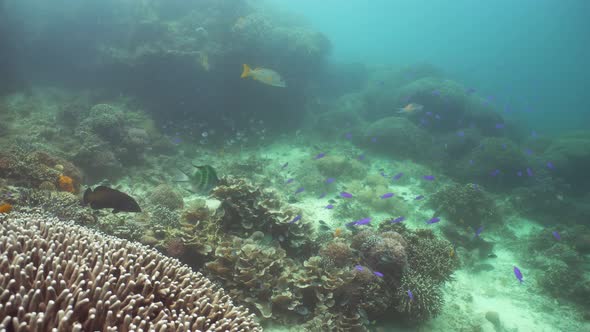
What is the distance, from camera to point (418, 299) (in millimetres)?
4914

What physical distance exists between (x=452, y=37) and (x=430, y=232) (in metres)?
164

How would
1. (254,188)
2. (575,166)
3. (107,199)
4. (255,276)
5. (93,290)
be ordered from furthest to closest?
1. (575,166)
2. (254,188)
3. (255,276)
4. (107,199)
5. (93,290)

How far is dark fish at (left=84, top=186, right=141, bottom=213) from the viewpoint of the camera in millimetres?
3855

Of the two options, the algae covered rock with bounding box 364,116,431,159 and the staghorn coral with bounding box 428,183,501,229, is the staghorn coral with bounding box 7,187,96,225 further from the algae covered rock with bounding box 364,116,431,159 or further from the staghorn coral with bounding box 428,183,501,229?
the algae covered rock with bounding box 364,116,431,159

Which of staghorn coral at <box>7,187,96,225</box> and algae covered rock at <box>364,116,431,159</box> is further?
algae covered rock at <box>364,116,431,159</box>

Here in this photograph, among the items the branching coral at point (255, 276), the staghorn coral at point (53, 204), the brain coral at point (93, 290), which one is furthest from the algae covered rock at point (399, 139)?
the brain coral at point (93, 290)

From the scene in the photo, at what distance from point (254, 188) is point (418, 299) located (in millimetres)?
3610

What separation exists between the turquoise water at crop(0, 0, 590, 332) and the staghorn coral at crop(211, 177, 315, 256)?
1.2 inches

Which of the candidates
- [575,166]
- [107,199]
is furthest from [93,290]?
[575,166]

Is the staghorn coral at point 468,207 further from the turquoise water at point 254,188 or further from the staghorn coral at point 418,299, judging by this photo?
the staghorn coral at point 418,299

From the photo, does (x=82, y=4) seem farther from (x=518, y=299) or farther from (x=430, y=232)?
(x=518, y=299)

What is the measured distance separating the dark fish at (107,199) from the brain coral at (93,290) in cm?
69

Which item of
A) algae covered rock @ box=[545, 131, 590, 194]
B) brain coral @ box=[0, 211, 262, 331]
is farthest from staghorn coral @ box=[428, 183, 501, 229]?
brain coral @ box=[0, 211, 262, 331]

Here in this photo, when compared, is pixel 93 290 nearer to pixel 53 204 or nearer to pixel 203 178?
pixel 203 178
